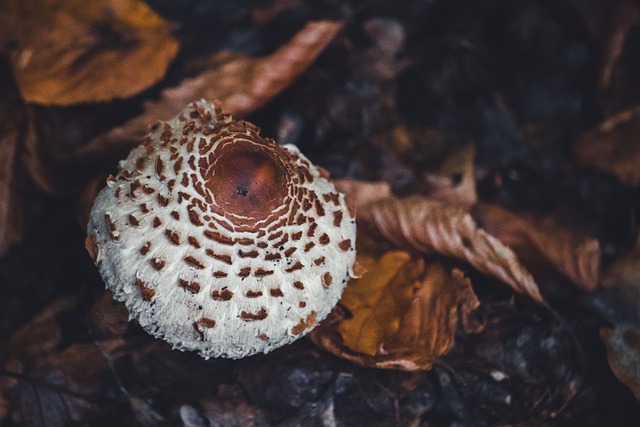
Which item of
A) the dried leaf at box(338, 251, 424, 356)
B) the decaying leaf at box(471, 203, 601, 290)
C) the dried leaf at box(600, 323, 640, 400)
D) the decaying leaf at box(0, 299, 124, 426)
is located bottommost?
the decaying leaf at box(0, 299, 124, 426)

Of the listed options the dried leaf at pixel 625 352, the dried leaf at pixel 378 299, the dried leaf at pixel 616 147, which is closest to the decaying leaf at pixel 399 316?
the dried leaf at pixel 378 299

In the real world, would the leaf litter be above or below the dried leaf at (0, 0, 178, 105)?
below

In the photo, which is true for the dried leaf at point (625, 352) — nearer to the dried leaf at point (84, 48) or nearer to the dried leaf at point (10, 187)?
the dried leaf at point (84, 48)

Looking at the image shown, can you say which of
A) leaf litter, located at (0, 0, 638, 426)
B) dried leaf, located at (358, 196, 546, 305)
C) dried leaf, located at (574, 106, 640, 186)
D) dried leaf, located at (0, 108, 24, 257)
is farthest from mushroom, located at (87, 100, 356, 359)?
dried leaf, located at (574, 106, 640, 186)

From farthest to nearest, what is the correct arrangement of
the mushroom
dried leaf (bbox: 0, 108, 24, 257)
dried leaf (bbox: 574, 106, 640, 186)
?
dried leaf (bbox: 574, 106, 640, 186), dried leaf (bbox: 0, 108, 24, 257), the mushroom

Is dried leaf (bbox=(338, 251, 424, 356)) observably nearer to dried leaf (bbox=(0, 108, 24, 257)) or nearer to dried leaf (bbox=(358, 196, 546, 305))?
dried leaf (bbox=(358, 196, 546, 305))

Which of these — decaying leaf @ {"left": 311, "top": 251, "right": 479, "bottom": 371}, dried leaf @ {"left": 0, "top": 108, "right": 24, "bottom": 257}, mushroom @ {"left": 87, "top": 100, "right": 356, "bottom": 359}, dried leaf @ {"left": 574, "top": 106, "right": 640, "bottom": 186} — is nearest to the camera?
mushroom @ {"left": 87, "top": 100, "right": 356, "bottom": 359}
